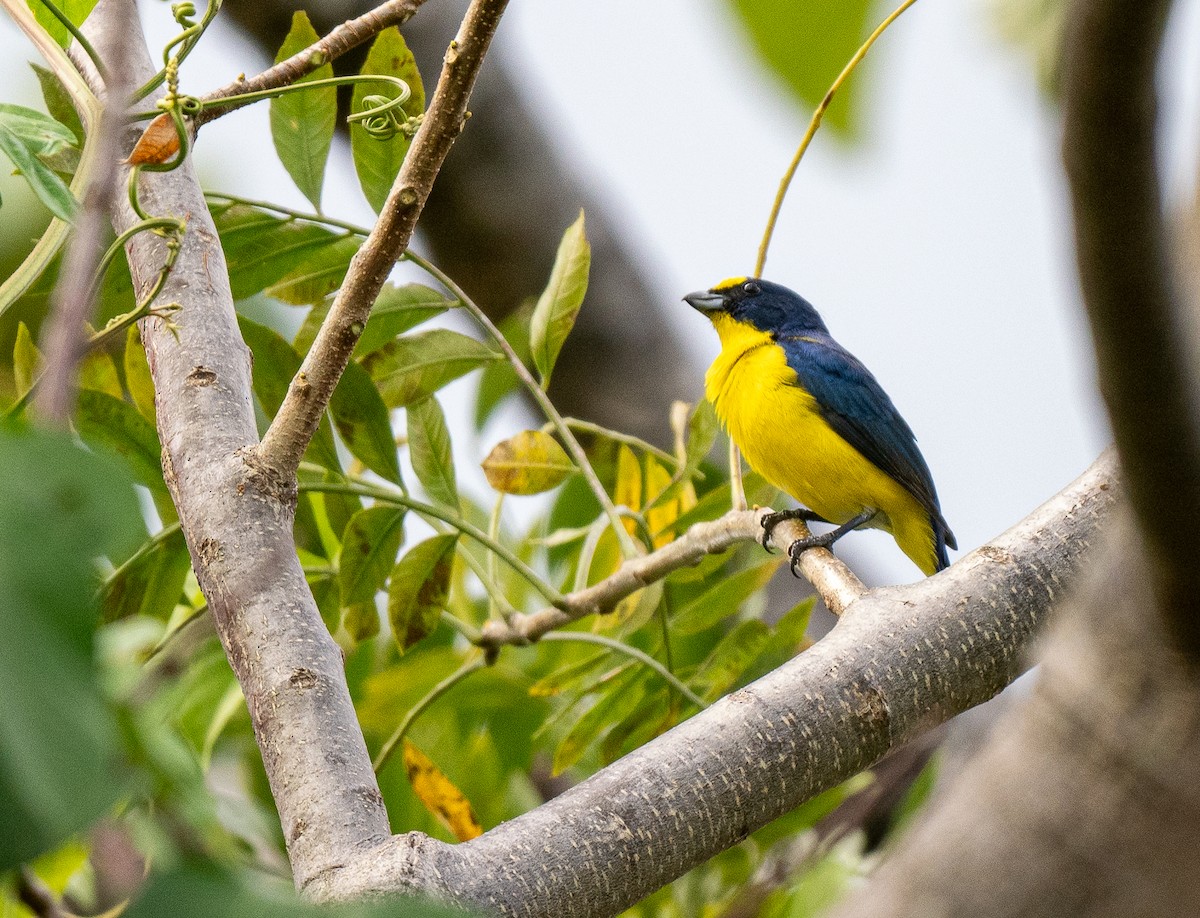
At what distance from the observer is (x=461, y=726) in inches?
117

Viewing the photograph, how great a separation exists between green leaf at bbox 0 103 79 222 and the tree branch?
959 millimetres

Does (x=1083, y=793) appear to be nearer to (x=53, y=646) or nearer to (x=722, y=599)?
(x=53, y=646)

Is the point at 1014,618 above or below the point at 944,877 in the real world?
below

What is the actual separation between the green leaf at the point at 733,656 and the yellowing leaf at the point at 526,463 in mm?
489

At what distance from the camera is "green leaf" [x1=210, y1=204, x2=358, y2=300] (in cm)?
233

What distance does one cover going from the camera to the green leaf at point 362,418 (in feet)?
7.66

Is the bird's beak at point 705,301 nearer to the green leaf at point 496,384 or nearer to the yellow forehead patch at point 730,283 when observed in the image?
the yellow forehead patch at point 730,283

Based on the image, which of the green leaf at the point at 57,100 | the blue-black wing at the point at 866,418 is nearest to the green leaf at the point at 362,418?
the green leaf at the point at 57,100

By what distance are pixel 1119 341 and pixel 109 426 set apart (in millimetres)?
1916

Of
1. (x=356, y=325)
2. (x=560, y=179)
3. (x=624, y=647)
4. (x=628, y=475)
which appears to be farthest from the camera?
(x=560, y=179)

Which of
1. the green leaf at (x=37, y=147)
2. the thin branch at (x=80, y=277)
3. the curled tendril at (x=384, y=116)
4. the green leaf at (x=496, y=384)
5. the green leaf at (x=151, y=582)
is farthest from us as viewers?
the green leaf at (x=496, y=384)

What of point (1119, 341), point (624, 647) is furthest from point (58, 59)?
point (1119, 341)

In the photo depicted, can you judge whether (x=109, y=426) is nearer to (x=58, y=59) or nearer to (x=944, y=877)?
(x=58, y=59)

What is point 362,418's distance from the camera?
2.36 metres
